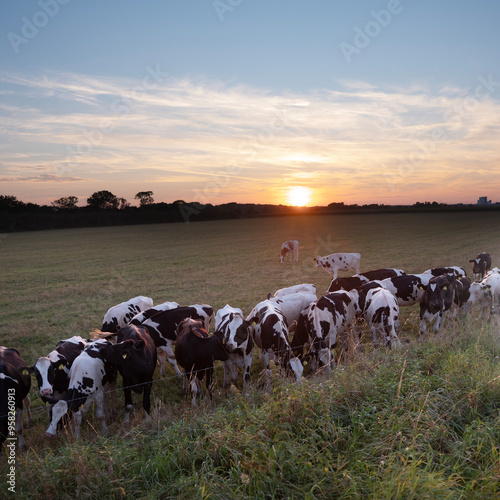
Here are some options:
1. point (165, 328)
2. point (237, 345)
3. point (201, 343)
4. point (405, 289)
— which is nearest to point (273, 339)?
point (237, 345)

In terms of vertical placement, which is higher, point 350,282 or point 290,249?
point 290,249

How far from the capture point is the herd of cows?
6035mm

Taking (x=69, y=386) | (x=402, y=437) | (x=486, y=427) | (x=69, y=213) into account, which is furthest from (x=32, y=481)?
(x=69, y=213)

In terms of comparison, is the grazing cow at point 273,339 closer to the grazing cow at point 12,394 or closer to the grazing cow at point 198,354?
the grazing cow at point 198,354

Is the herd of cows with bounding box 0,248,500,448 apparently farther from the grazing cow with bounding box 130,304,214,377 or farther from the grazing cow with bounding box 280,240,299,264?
the grazing cow with bounding box 280,240,299,264

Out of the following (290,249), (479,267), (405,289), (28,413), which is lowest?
(28,413)

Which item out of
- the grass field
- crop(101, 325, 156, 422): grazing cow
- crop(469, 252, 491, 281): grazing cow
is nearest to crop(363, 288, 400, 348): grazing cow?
the grass field

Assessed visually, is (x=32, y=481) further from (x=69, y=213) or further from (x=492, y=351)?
(x=69, y=213)

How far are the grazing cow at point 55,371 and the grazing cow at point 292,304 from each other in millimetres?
4390

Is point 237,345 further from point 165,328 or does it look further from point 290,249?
point 290,249

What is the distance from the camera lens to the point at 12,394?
562cm

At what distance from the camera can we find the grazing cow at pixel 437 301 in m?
9.10

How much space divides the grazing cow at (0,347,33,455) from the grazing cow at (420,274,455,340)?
8.22 metres

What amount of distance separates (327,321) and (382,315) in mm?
1172
